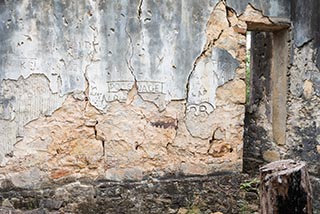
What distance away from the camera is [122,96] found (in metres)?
3.59

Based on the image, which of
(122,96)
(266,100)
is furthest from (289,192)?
(266,100)

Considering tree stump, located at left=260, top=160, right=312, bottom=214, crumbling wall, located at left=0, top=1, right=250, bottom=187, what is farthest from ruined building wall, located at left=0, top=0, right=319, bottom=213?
tree stump, located at left=260, top=160, right=312, bottom=214

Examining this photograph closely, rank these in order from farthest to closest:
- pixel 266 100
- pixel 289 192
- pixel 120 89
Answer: pixel 266 100 < pixel 120 89 < pixel 289 192

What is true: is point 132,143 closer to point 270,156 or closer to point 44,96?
point 44,96

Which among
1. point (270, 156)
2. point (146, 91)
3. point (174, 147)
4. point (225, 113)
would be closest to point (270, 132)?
point (270, 156)

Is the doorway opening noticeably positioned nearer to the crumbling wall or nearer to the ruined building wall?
the ruined building wall

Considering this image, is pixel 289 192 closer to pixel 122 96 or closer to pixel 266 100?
pixel 122 96

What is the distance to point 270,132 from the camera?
173 inches

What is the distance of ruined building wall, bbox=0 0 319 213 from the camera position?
3387 mm

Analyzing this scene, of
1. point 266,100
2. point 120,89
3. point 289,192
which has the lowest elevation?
point 289,192

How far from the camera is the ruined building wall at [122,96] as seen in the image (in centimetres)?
339

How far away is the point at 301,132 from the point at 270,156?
1.75 feet

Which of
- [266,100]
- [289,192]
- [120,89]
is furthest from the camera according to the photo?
[266,100]

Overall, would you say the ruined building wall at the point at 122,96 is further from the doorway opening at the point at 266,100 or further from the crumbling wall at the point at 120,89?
the doorway opening at the point at 266,100
